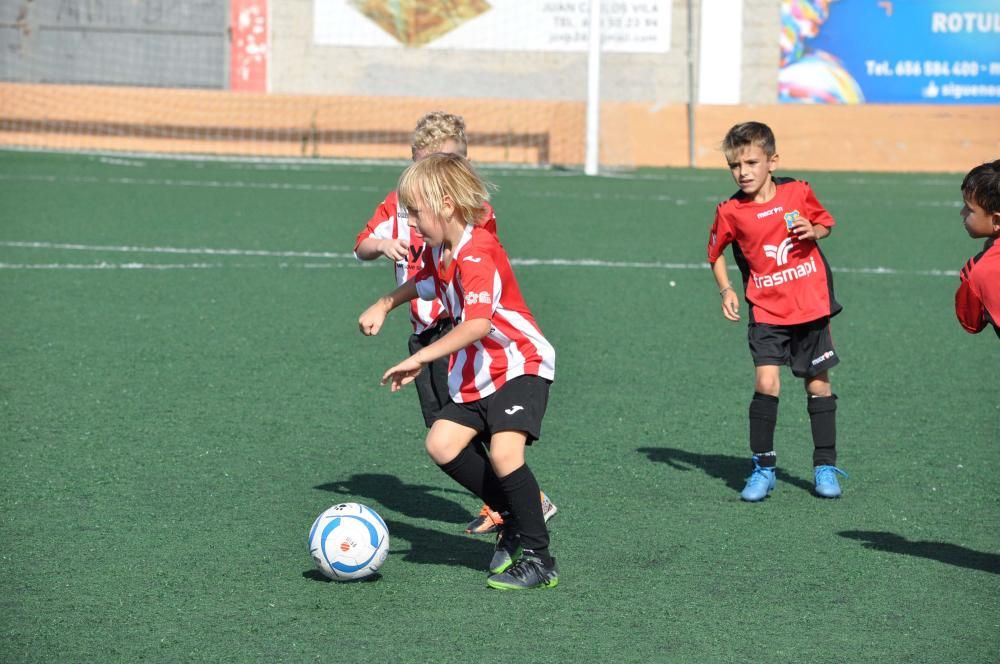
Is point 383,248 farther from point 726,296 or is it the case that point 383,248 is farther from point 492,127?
point 492,127

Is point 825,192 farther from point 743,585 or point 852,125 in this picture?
point 743,585

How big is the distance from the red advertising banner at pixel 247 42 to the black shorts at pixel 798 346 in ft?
72.3

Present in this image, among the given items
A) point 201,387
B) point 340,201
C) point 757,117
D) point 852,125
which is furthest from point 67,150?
point 201,387

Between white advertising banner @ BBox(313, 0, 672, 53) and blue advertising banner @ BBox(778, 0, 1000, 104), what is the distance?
3.09 metres

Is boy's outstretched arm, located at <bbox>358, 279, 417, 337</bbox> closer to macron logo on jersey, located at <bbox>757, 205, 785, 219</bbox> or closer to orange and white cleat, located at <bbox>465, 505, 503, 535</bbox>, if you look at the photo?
orange and white cleat, located at <bbox>465, 505, 503, 535</bbox>

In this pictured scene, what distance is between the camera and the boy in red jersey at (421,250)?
4.75 meters

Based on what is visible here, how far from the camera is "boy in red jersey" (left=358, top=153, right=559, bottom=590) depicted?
159 inches

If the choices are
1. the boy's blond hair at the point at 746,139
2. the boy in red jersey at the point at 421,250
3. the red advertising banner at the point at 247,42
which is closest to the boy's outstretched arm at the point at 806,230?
the boy's blond hair at the point at 746,139

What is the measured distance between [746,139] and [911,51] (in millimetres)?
21068

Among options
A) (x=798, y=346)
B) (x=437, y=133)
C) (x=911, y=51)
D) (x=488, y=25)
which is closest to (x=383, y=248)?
(x=437, y=133)

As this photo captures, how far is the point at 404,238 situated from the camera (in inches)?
199

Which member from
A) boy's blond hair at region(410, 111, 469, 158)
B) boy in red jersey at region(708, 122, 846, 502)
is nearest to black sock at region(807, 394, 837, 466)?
boy in red jersey at region(708, 122, 846, 502)

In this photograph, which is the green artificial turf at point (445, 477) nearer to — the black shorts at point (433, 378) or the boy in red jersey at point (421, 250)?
the boy in red jersey at point (421, 250)

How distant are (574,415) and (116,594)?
2.90 metres
